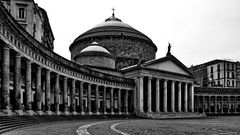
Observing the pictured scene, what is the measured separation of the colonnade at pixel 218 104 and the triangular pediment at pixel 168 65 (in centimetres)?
1881

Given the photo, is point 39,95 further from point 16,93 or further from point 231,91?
point 231,91

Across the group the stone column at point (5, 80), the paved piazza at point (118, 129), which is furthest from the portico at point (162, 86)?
the stone column at point (5, 80)

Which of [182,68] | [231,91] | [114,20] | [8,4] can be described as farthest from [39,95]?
[231,91]

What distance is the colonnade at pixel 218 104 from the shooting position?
93.2 metres

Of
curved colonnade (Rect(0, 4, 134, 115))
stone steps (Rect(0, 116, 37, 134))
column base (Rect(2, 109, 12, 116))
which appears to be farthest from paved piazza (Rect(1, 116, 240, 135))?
curved colonnade (Rect(0, 4, 134, 115))

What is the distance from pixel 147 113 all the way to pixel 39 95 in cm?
3335

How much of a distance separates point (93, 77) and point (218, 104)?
58.5 m

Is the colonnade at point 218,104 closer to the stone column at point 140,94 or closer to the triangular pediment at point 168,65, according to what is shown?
the triangular pediment at point 168,65

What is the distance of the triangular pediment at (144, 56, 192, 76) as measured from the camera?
68.7m

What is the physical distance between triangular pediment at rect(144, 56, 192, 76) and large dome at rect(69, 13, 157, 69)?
12.2 metres

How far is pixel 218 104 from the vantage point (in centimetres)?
9856

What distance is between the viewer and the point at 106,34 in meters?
84.8

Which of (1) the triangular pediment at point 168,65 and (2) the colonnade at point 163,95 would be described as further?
(1) the triangular pediment at point 168,65

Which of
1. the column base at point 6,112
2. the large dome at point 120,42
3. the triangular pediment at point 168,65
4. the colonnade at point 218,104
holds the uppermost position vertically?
the large dome at point 120,42
